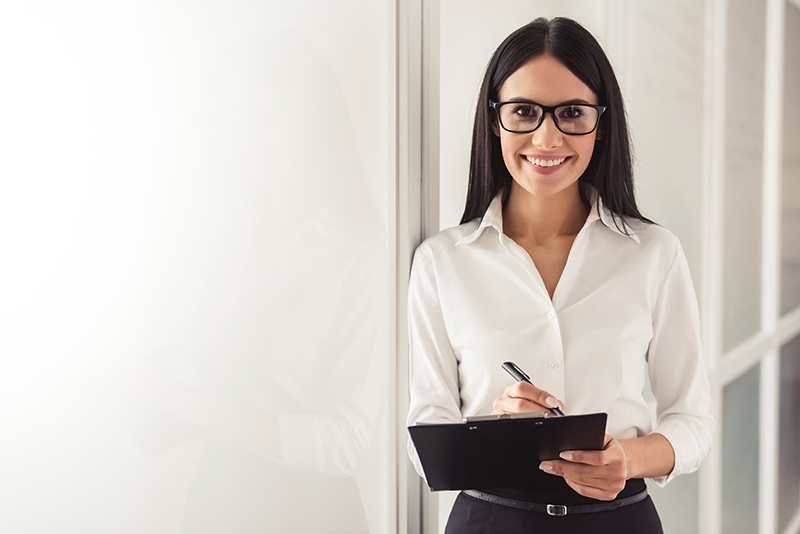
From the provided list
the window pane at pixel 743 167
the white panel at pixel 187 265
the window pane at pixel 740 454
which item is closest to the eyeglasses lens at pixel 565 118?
the white panel at pixel 187 265

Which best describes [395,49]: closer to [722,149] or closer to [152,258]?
[152,258]

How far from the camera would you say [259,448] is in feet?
3.13

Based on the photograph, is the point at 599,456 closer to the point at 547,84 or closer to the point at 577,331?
the point at 577,331

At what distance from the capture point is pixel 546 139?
1.13 metres

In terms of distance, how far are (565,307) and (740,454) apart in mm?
1581

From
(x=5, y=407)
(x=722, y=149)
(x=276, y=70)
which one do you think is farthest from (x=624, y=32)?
(x=5, y=407)

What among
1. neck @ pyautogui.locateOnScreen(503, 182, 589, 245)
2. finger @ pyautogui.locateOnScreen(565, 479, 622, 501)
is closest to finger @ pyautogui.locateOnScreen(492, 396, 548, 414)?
finger @ pyautogui.locateOnScreen(565, 479, 622, 501)

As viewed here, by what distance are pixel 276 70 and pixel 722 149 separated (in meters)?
1.69

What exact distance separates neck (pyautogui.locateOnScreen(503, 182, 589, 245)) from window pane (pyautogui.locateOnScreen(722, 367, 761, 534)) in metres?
1.27

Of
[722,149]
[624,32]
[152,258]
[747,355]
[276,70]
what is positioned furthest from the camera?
[747,355]

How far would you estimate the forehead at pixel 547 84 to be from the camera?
1.14 meters

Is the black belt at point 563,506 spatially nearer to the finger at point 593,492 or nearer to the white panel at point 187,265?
the finger at point 593,492

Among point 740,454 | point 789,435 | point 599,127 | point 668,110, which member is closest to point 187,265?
point 599,127

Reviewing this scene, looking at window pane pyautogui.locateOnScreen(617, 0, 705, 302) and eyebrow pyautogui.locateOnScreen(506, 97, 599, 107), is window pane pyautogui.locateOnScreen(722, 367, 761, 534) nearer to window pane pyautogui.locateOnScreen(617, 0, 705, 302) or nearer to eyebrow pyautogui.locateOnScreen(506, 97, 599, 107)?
window pane pyautogui.locateOnScreen(617, 0, 705, 302)
